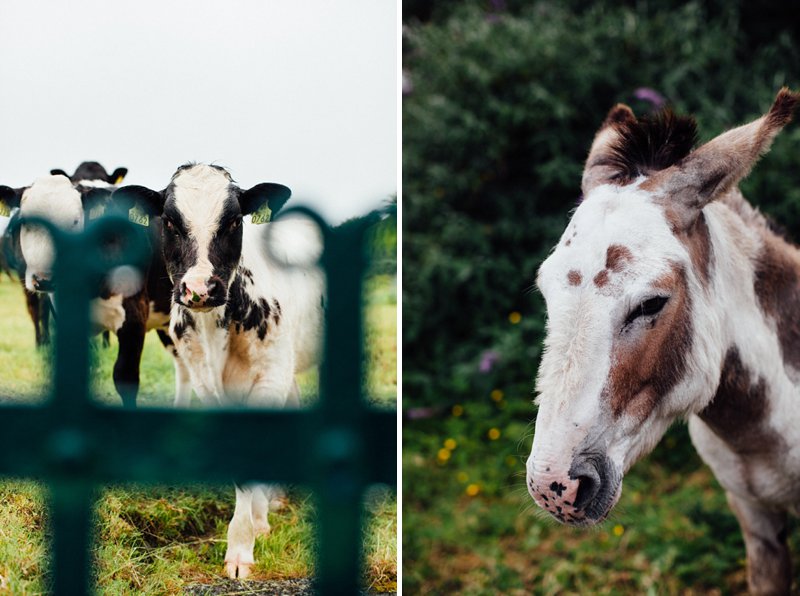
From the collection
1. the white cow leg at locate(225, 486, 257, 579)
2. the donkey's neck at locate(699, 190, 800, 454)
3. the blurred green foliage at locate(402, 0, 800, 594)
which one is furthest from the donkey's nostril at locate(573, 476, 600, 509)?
the blurred green foliage at locate(402, 0, 800, 594)

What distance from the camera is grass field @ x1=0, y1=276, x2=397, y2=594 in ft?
7.04

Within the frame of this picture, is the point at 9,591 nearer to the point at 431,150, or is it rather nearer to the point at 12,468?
the point at 12,468

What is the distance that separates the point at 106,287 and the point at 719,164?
4.99 ft

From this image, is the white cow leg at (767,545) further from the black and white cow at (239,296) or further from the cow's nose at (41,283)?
the cow's nose at (41,283)

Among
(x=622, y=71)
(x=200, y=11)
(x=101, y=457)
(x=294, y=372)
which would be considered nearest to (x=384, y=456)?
(x=294, y=372)

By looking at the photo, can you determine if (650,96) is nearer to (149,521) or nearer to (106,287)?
(106,287)

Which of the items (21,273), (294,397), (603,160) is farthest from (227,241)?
(603,160)

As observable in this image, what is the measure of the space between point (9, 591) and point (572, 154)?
121 inches

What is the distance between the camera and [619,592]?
117 inches

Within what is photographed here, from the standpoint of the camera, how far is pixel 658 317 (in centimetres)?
167

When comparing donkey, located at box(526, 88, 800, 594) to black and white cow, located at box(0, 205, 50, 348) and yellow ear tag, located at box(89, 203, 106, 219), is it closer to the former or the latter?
yellow ear tag, located at box(89, 203, 106, 219)

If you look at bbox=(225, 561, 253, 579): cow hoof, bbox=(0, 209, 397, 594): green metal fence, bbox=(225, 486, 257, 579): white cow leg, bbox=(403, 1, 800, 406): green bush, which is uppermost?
bbox=(403, 1, 800, 406): green bush

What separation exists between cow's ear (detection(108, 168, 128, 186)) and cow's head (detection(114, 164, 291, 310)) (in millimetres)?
72

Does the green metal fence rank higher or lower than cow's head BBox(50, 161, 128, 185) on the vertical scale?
lower
